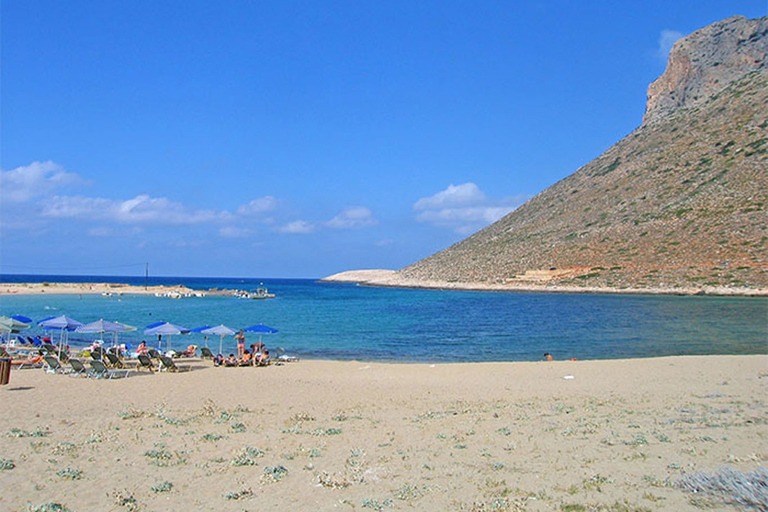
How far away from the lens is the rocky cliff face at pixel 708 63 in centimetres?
8700

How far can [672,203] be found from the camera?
6938 centimetres

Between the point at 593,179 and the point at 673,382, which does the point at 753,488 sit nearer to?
the point at 673,382

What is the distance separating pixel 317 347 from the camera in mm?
27031

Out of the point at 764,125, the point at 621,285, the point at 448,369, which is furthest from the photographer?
the point at 764,125

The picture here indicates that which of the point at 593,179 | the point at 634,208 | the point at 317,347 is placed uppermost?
the point at 593,179

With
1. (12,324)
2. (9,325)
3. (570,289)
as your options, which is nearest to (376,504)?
(9,325)

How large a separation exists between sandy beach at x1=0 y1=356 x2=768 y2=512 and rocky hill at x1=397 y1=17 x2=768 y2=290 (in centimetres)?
5076

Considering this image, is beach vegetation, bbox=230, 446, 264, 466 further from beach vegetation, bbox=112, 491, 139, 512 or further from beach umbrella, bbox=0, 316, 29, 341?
beach umbrella, bbox=0, 316, 29, 341

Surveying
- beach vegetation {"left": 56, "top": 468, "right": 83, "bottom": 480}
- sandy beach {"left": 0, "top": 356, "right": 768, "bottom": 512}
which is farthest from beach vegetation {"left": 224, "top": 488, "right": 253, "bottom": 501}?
beach vegetation {"left": 56, "top": 468, "right": 83, "bottom": 480}

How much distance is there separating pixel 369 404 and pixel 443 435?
3.66 metres

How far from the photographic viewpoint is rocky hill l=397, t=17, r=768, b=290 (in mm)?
61312

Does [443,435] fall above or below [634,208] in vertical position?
below

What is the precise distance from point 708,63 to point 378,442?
102m

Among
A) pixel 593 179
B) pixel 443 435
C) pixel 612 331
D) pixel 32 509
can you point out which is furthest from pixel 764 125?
pixel 32 509
